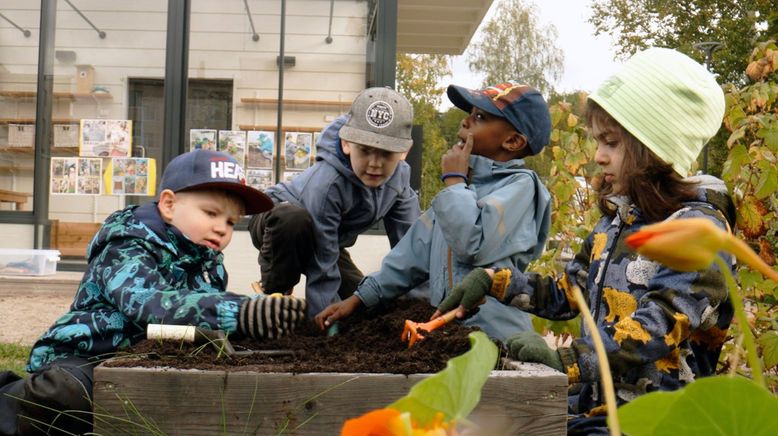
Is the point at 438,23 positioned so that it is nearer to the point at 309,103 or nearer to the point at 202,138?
the point at 309,103

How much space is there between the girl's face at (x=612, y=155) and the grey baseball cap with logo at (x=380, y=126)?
1127mm

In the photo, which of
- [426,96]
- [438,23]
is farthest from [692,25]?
[438,23]

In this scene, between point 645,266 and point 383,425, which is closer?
point 383,425

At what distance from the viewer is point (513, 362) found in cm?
191

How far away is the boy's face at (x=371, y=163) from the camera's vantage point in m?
3.32

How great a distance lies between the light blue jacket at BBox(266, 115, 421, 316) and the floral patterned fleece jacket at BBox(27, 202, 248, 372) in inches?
40.5

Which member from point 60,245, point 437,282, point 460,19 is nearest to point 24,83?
point 60,245

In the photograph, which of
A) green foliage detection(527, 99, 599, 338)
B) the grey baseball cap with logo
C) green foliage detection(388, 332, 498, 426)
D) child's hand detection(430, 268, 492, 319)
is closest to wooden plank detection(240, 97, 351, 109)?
green foliage detection(527, 99, 599, 338)

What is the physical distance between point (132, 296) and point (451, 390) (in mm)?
2019

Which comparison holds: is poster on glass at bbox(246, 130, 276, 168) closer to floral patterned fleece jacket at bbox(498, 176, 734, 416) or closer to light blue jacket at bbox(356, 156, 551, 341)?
light blue jacket at bbox(356, 156, 551, 341)

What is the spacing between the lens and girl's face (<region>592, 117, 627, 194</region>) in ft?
7.02

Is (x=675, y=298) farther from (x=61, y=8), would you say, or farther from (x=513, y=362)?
(x=61, y=8)

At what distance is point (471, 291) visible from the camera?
2.20 metres

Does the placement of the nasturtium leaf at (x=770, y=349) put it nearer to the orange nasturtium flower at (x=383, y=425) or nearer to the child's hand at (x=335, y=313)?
the child's hand at (x=335, y=313)
